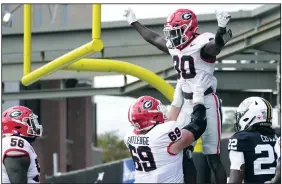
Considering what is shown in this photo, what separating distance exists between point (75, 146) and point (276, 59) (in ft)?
69.8

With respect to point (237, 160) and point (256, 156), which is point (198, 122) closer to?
point (237, 160)

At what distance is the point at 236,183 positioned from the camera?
7.27 metres

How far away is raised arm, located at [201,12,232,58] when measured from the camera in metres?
7.42

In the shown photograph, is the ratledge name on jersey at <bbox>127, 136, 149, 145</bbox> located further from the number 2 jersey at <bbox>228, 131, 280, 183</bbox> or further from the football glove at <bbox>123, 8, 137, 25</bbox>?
the football glove at <bbox>123, 8, 137, 25</bbox>

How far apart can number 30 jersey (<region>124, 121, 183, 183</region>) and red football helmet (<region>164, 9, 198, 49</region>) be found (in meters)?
1.05

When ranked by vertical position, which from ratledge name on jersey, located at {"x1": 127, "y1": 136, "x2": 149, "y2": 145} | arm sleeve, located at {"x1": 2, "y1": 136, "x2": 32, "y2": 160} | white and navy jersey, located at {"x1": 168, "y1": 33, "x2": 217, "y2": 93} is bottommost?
arm sleeve, located at {"x1": 2, "y1": 136, "x2": 32, "y2": 160}

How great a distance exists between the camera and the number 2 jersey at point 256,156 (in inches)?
290

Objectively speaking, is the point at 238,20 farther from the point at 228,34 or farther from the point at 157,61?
the point at 228,34

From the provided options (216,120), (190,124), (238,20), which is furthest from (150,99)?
(238,20)

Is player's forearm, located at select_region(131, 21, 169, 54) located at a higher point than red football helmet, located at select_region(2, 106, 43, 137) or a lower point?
higher

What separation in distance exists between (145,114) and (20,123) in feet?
4.36

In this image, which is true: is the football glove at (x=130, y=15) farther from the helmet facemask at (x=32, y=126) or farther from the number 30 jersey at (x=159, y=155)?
the number 30 jersey at (x=159, y=155)

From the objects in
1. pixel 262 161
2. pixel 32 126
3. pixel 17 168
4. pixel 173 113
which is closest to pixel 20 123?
pixel 32 126

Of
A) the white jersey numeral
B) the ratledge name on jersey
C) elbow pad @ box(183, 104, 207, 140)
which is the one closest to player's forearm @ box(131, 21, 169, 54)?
elbow pad @ box(183, 104, 207, 140)
